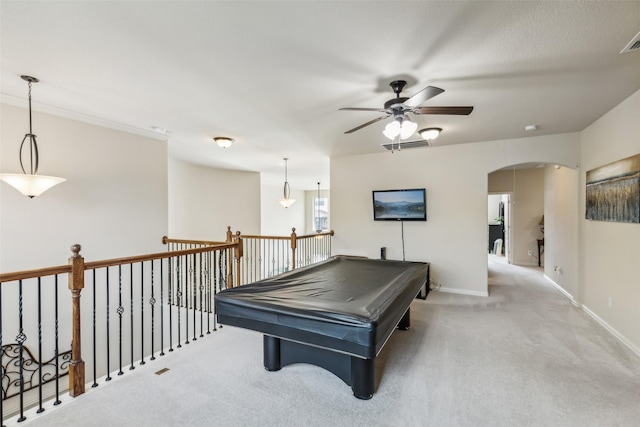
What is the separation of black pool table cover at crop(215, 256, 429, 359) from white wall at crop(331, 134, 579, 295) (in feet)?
8.27

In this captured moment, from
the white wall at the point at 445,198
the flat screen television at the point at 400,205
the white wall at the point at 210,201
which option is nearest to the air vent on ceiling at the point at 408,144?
the white wall at the point at 445,198

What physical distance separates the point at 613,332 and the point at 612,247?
38.2 inches

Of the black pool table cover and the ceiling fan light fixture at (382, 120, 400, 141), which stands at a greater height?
the ceiling fan light fixture at (382, 120, 400, 141)

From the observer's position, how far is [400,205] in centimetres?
534

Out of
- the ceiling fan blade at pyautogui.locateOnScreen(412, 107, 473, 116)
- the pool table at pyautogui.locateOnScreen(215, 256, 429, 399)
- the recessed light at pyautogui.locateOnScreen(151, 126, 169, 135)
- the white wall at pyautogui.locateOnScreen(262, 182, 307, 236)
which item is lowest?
the pool table at pyautogui.locateOnScreen(215, 256, 429, 399)

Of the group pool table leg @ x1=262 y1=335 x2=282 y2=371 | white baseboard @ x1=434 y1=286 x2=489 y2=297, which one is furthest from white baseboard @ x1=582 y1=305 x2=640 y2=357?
pool table leg @ x1=262 y1=335 x2=282 y2=371

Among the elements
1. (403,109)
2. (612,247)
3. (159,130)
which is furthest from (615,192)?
(159,130)

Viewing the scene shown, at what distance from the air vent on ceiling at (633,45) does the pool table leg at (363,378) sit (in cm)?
298

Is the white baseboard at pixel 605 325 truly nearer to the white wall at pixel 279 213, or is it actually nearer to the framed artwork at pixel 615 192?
the framed artwork at pixel 615 192

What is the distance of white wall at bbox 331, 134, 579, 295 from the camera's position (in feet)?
15.1

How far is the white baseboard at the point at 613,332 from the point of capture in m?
2.83

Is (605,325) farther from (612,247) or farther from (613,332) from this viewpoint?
(612,247)

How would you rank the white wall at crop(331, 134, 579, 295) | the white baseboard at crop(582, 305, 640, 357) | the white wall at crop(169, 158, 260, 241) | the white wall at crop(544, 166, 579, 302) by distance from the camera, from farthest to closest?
the white wall at crop(169, 158, 260, 241) < the white wall at crop(331, 134, 579, 295) < the white wall at crop(544, 166, 579, 302) < the white baseboard at crop(582, 305, 640, 357)

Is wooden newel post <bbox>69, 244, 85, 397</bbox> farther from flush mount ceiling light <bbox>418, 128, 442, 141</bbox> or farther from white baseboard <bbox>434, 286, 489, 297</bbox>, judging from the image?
white baseboard <bbox>434, 286, 489, 297</bbox>
